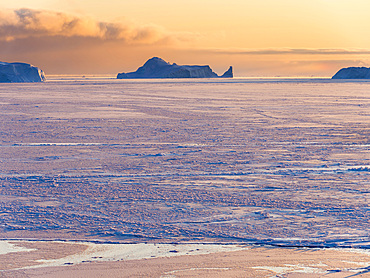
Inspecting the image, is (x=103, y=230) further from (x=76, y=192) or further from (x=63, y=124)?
(x=63, y=124)

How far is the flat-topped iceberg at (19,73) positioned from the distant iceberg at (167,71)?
4537 cm

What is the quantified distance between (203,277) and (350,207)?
8.32 ft

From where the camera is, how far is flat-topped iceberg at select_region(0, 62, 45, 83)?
118125mm

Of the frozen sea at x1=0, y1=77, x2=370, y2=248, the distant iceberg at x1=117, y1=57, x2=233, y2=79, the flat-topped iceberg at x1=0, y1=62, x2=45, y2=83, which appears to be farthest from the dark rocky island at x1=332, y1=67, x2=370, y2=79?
the frozen sea at x1=0, y1=77, x2=370, y2=248

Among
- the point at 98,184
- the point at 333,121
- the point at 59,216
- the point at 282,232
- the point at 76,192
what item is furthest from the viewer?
the point at 333,121

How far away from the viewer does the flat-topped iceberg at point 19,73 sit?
388 ft

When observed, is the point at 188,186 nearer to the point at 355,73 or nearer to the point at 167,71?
the point at 355,73

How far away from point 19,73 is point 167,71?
185 ft

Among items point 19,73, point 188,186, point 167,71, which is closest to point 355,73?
point 167,71

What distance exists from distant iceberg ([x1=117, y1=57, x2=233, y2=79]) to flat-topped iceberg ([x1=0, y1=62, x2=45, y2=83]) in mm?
45369

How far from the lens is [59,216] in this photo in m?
5.48

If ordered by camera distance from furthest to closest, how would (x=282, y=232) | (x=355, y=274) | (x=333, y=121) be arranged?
(x=333, y=121)
(x=282, y=232)
(x=355, y=274)

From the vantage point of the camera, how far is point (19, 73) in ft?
410

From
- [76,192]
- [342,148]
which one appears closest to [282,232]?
[76,192]
